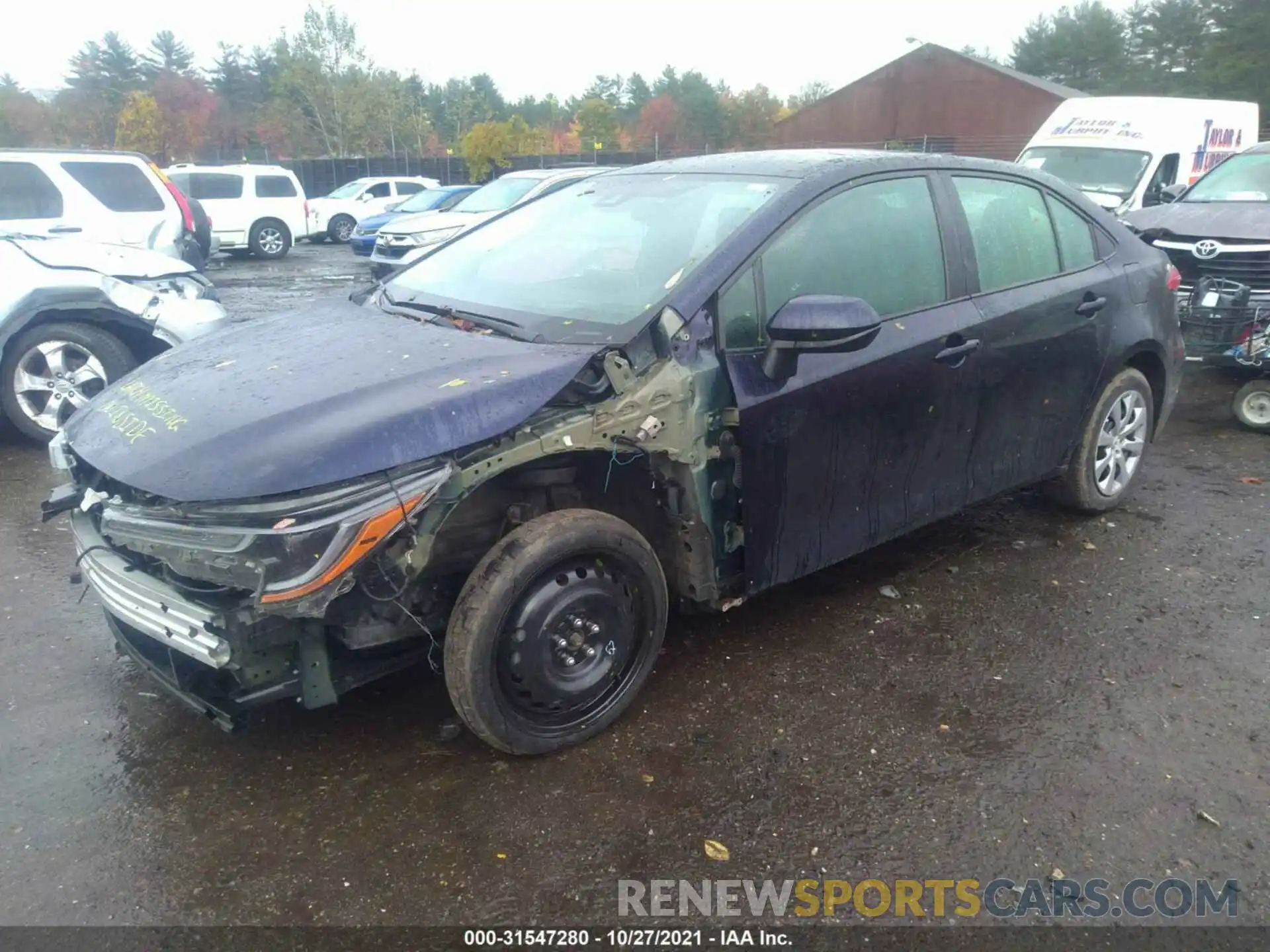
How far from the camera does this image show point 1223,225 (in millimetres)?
7262

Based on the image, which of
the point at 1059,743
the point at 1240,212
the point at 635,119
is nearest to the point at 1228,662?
the point at 1059,743

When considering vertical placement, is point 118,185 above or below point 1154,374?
above

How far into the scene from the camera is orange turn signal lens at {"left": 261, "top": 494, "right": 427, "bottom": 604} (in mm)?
2355

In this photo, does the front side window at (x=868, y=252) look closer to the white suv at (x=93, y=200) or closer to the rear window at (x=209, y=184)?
the white suv at (x=93, y=200)

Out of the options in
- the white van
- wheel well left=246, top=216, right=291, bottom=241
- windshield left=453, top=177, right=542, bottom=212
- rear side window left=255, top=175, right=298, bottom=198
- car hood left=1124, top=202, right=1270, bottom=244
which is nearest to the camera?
car hood left=1124, top=202, right=1270, bottom=244

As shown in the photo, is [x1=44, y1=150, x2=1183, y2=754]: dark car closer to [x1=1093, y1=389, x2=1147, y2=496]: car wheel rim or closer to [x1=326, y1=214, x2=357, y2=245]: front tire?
[x1=1093, y1=389, x2=1147, y2=496]: car wheel rim

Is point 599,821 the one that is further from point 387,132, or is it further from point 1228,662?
point 387,132

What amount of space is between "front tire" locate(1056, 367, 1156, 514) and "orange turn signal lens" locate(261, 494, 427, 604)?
3.40m

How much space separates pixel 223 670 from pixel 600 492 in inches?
49.0

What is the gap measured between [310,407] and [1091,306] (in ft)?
11.1

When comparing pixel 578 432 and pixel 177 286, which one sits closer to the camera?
pixel 578 432

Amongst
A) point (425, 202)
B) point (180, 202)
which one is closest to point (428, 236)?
point (180, 202)

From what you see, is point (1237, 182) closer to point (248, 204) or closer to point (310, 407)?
point (310, 407)

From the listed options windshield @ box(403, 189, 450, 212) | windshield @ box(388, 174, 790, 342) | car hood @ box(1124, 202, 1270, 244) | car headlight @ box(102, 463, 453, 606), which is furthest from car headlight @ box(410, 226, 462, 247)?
car headlight @ box(102, 463, 453, 606)
